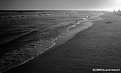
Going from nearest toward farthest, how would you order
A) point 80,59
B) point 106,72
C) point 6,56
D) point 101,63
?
point 106,72 → point 101,63 → point 80,59 → point 6,56

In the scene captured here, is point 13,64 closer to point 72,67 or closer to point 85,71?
point 72,67

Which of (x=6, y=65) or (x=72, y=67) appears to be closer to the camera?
(x=72, y=67)

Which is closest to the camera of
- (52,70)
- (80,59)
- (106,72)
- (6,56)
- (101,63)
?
(106,72)

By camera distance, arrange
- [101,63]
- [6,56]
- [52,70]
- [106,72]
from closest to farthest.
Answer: [106,72] → [52,70] → [101,63] → [6,56]

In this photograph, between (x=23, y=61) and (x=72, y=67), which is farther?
(x=23, y=61)

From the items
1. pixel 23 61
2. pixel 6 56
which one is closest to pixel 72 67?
pixel 23 61

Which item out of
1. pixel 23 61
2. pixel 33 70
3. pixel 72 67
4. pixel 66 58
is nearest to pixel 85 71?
pixel 72 67

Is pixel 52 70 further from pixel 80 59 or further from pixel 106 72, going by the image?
pixel 106 72

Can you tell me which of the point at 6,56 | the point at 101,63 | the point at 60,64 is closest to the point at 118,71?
the point at 101,63
